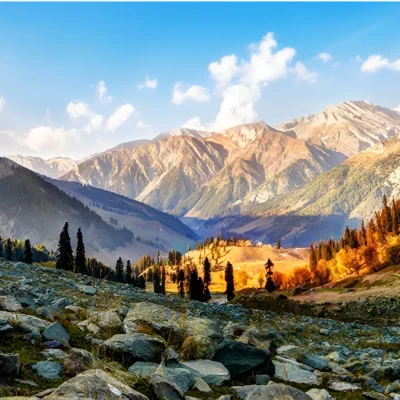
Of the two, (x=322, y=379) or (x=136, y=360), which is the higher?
(x=136, y=360)

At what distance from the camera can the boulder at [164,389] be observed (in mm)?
7025

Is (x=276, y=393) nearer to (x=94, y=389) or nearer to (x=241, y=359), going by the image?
(x=241, y=359)

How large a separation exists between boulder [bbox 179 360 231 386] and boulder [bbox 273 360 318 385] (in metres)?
1.77

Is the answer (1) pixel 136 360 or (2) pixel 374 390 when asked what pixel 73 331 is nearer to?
(1) pixel 136 360

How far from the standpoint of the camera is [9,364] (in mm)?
7137

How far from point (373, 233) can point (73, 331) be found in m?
178

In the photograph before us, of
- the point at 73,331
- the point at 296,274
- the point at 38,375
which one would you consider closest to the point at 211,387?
the point at 38,375

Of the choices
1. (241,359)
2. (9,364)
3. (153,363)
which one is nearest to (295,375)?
(241,359)

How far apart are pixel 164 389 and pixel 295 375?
5.66m

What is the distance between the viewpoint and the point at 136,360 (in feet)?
32.8

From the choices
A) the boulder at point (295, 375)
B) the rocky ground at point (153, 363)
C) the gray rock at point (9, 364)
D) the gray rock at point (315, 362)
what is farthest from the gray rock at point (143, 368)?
the gray rock at point (315, 362)

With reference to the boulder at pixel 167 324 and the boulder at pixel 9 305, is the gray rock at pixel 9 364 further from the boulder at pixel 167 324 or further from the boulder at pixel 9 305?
the boulder at pixel 9 305

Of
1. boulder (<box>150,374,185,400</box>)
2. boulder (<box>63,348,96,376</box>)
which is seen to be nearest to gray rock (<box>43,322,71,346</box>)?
boulder (<box>63,348,96,376</box>)

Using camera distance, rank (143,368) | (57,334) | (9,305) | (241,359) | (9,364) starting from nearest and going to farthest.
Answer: (9,364)
(143,368)
(57,334)
(241,359)
(9,305)
